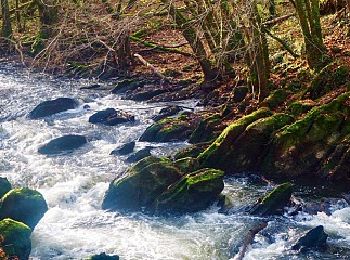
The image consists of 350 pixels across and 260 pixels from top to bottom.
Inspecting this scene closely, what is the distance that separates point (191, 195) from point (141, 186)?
115 cm

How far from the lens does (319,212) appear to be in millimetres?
12047

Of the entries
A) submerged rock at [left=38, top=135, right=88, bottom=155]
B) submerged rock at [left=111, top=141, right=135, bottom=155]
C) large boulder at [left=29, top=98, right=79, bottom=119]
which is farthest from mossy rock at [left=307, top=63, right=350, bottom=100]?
large boulder at [left=29, top=98, right=79, bottom=119]

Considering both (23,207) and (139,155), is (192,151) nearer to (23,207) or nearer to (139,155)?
(139,155)

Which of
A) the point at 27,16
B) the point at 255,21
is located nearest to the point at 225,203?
the point at 255,21

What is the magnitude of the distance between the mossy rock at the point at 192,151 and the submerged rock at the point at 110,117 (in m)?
4.84

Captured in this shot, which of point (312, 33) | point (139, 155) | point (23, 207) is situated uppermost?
point (312, 33)

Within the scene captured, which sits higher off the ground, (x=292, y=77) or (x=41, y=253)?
(x=292, y=77)

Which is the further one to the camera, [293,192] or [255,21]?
[255,21]

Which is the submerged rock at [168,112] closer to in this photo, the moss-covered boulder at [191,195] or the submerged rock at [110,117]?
the submerged rock at [110,117]

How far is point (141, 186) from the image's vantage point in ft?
42.4

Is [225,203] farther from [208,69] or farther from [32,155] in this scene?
[208,69]

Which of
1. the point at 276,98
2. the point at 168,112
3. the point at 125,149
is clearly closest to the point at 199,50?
the point at 168,112

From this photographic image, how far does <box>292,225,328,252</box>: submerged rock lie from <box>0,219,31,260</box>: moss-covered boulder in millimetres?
4647

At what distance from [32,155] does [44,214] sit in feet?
15.9
